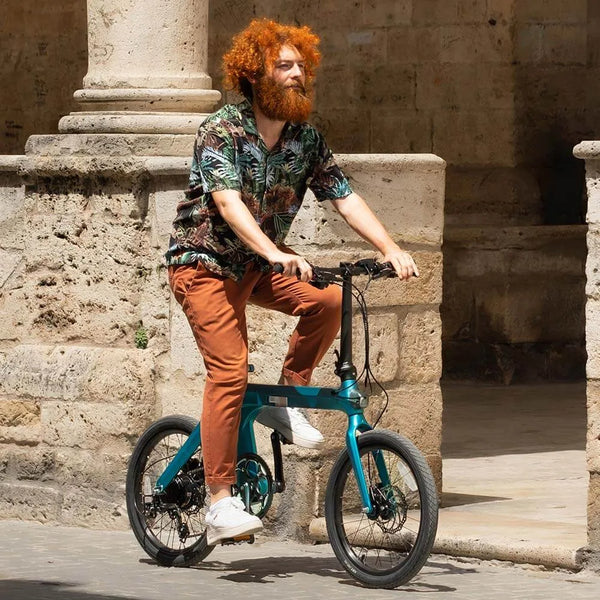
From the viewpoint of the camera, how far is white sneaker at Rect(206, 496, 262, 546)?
628cm

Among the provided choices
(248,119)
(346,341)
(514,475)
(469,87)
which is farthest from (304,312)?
(469,87)

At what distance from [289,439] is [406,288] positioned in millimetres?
1341

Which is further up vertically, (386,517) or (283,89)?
(283,89)

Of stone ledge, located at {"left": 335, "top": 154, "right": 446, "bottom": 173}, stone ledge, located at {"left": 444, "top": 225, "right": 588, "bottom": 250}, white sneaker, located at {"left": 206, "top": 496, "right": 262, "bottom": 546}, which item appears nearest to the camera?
white sneaker, located at {"left": 206, "top": 496, "right": 262, "bottom": 546}

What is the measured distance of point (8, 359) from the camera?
8273mm

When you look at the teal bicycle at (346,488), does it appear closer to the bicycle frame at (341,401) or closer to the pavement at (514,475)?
the bicycle frame at (341,401)

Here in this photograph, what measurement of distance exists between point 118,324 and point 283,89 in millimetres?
1924

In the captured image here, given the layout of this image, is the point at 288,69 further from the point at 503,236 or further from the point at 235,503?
the point at 503,236

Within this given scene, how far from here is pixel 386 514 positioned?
6.18m

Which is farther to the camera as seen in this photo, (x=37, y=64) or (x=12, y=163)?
(x=37, y=64)

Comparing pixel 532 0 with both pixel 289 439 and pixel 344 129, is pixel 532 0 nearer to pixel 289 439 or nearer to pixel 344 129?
pixel 344 129

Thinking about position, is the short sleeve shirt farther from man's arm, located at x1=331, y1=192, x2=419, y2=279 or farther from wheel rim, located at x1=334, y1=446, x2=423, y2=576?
wheel rim, located at x1=334, y1=446, x2=423, y2=576

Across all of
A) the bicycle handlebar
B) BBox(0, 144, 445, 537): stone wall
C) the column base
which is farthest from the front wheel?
the column base

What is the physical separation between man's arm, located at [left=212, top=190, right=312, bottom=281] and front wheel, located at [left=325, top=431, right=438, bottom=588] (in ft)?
1.97
